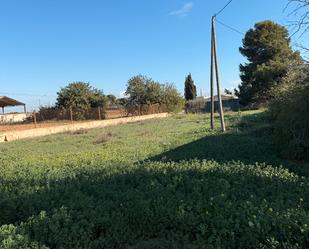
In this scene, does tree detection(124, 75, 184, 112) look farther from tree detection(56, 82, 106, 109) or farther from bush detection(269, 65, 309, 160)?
bush detection(269, 65, 309, 160)

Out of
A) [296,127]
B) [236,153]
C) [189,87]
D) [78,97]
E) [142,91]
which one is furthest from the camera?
[189,87]

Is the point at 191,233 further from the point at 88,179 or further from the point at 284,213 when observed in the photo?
the point at 88,179

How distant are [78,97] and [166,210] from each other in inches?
1520

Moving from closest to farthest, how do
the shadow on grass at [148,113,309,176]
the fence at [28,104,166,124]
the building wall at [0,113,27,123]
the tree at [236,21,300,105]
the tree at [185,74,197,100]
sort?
the shadow on grass at [148,113,309,176] → the fence at [28,104,166,124] → the building wall at [0,113,27,123] → the tree at [236,21,300,105] → the tree at [185,74,197,100]

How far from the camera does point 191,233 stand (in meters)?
4.48

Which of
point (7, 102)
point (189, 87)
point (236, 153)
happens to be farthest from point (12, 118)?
point (189, 87)

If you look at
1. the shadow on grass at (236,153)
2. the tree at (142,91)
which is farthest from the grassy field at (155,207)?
the tree at (142,91)

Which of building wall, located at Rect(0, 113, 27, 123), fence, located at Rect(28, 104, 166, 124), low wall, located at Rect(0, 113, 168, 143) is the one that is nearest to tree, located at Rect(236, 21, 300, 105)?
fence, located at Rect(28, 104, 166, 124)

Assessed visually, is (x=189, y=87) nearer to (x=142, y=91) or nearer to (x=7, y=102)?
(x=142, y=91)

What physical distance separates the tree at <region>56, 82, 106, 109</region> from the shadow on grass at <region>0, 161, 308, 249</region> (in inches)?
1398

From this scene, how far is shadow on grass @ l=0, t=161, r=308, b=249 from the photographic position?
4.20 m

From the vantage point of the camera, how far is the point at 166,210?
16.1 feet

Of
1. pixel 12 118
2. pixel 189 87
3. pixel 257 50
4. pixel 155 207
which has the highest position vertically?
pixel 257 50

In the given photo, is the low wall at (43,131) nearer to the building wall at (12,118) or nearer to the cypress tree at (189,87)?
the building wall at (12,118)
